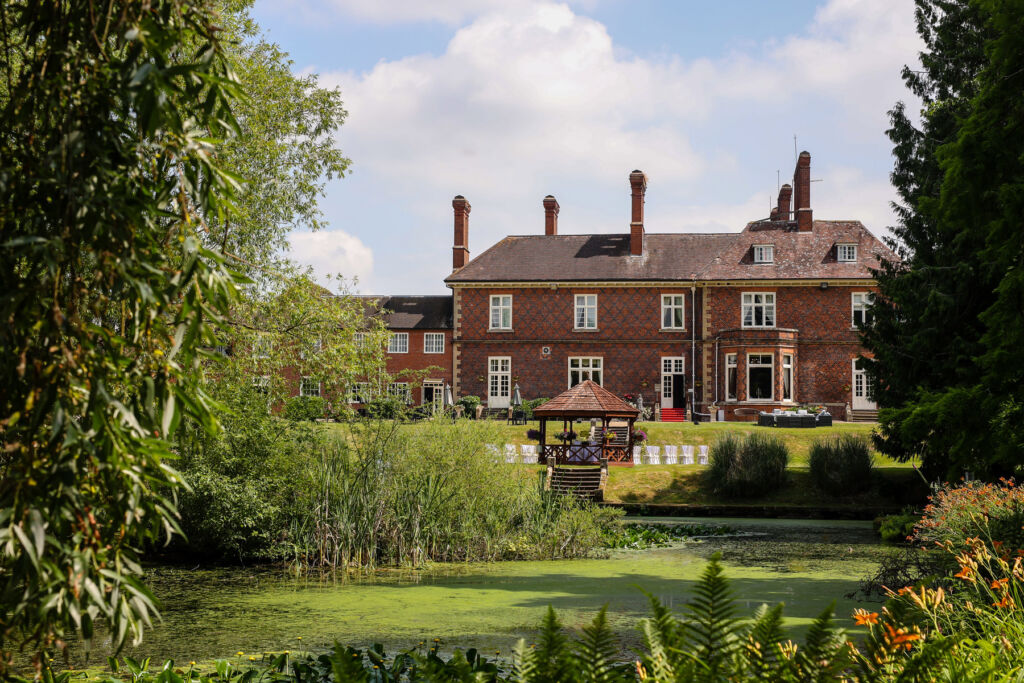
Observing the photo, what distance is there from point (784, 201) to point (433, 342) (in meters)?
16.7

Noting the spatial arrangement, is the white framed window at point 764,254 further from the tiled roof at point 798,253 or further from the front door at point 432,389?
the front door at point 432,389

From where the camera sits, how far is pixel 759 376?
1399 inches

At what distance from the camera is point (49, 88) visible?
8.65ft

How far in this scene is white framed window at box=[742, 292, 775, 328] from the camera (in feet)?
120

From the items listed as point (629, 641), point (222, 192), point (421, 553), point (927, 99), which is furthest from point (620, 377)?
point (222, 192)

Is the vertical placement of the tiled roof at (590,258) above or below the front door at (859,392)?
above

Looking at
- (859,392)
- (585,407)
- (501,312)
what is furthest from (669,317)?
(585,407)

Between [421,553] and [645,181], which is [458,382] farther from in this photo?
[421,553]

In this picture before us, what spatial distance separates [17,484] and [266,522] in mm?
10441

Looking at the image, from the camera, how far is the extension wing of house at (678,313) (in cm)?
3591

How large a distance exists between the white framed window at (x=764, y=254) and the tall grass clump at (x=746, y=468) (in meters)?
16.8

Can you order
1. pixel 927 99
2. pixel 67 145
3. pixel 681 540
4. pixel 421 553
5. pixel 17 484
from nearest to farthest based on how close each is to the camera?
1. pixel 17 484
2. pixel 67 145
3. pixel 421 553
4. pixel 681 540
5. pixel 927 99

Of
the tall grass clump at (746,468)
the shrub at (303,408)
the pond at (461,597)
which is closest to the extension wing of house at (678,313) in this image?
the tall grass clump at (746,468)

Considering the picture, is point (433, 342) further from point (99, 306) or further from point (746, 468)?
point (99, 306)
